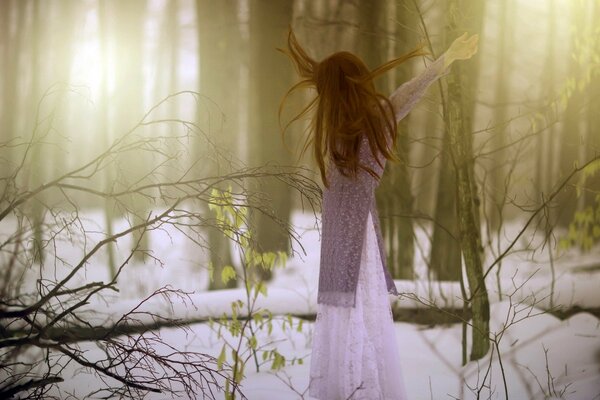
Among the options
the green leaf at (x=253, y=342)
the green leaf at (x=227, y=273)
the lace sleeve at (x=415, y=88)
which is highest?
the lace sleeve at (x=415, y=88)

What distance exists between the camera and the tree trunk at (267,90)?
341cm

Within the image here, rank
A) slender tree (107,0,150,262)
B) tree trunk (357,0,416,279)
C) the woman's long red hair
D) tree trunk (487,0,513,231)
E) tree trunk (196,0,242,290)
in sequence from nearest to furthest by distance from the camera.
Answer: the woman's long red hair
slender tree (107,0,150,262)
tree trunk (196,0,242,290)
tree trunk (357,0,416,279)
tree trunk (487,0,513,231)

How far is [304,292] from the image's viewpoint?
351 centimetres

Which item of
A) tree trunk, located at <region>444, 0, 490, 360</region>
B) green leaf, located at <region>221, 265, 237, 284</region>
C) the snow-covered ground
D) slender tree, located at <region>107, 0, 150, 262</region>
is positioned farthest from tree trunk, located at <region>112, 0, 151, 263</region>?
tree trunk, located at <region>444, 0, 490, 360</region>

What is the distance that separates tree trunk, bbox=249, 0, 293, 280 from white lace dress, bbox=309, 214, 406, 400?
3.82 feet

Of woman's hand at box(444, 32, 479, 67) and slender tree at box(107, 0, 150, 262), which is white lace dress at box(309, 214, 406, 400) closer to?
woman's hand at box(444, 32, 479, 67)

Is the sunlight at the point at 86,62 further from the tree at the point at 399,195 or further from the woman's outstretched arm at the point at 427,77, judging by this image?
the woman's outstretched arm at the point at 427,77

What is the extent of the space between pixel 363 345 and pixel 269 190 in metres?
1.39

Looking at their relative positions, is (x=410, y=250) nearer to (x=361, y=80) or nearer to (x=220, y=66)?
(x=220, y=66)

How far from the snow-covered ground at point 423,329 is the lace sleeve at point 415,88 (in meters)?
1.05

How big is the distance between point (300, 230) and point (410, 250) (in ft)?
2.13

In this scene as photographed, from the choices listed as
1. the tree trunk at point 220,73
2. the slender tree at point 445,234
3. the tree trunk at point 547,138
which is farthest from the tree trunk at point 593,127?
the tree trunk at point 220,73

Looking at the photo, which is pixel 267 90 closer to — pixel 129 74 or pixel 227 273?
pixel 129 74

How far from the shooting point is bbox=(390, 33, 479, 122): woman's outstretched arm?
2203mm
